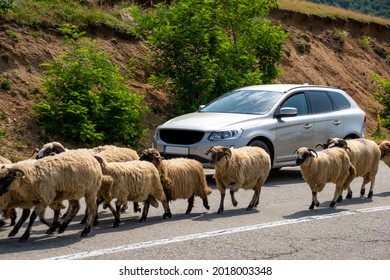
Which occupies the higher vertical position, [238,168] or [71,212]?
[238,168]

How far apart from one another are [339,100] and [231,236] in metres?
9.27

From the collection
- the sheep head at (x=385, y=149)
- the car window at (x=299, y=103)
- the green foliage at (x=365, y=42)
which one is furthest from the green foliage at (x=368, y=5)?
the sheep head at (x=385, y=149)

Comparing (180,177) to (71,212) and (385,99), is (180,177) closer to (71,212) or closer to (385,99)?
(71,212)

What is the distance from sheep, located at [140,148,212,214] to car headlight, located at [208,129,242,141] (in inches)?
118

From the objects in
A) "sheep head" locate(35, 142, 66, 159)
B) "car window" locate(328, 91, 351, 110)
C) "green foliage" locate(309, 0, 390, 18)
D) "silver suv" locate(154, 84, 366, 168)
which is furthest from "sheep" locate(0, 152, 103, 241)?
"green foliage" locate(309, 0, 390, 18)

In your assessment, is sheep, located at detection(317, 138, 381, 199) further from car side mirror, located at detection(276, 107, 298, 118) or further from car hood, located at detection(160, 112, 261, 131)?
car hood, located at detection(160, 112, 261, 131)

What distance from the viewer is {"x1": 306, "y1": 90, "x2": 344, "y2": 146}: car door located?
17516mm

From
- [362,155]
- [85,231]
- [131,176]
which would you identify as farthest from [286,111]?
[85,231]

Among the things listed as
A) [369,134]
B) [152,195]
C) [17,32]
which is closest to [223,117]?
[152,195]

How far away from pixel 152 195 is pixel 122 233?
4.06ft

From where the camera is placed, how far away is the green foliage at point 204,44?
21438 millimetres

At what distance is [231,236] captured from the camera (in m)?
10.2

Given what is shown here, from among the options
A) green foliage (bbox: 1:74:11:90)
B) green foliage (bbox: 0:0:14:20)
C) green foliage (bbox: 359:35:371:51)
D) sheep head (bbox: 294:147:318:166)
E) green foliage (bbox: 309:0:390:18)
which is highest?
green foliage (bbox: 309:0:390:18)

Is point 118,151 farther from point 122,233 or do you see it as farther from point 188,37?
point 188,37
